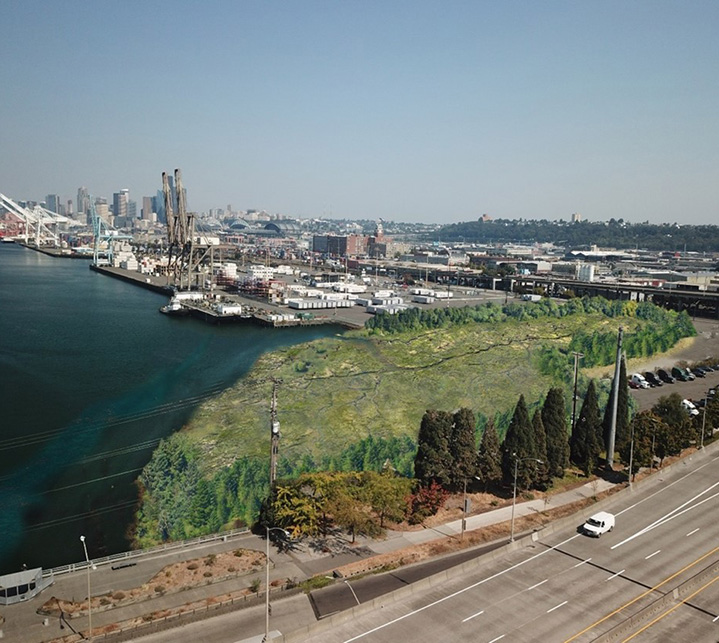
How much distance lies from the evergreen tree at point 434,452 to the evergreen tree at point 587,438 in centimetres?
277

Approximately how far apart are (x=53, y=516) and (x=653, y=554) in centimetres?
814

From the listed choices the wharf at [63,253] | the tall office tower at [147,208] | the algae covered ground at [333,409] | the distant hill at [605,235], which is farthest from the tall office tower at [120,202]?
the algae covered ground at [333,409]

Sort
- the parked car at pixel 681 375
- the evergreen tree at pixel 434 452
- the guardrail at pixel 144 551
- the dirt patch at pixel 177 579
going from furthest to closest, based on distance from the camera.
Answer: the parked car at pixel 681 375 → the evergreen tree at pixel 434 452 → the guardrail at pixel 144 551 → the dirt patch at pixel 177 579

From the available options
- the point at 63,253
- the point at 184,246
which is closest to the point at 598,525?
the point at 184,246

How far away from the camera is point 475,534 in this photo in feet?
27.8

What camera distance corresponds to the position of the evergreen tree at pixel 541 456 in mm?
9797

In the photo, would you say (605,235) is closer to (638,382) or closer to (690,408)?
(638,382)

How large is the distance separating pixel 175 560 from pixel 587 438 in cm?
671

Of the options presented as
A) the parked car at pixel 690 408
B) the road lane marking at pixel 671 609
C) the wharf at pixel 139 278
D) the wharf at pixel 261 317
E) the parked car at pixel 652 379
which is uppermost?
the road lane marking at pixel 671 609

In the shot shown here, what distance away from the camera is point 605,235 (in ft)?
336

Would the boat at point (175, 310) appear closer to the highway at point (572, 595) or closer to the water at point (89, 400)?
the water at point (89, 400)

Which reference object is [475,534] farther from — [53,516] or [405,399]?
[53,516]

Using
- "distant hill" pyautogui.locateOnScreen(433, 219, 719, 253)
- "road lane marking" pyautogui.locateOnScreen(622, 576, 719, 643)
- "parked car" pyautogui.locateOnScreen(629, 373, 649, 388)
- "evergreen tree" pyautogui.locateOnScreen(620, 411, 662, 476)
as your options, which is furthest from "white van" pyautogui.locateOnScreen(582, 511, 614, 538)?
"distant hill" pyautogui.locateOnScreen(433, 219, 719, 253)

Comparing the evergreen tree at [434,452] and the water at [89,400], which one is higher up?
the evergreen tree at [434,452]
